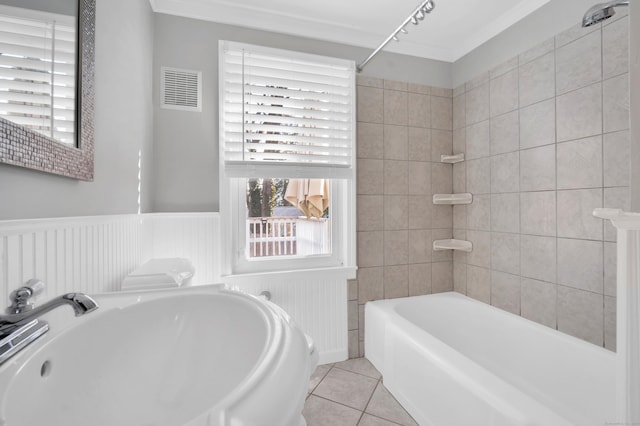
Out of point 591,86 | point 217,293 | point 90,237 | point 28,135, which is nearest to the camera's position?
point 28,135

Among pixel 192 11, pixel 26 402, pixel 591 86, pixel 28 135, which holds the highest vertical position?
pixel 192 11

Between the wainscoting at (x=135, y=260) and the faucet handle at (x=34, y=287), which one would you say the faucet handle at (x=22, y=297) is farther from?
the wainscoting at (x=135, y=260)

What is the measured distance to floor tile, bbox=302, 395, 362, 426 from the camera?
159cm

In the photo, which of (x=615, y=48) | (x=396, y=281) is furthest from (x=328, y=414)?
(x=615, y=48)

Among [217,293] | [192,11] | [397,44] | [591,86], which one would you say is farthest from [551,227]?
[192,11]

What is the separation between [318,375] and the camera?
79.7 inches

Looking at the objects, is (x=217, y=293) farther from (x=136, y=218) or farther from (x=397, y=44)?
(x=397, y=44)

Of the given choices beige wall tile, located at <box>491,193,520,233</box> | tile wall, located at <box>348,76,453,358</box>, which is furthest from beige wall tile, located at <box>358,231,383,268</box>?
beige wall tile, located at <box>491,193,520,233</box>

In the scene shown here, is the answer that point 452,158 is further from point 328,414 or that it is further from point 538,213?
point 328,414

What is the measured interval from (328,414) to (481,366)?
86 cm

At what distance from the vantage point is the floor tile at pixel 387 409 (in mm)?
1612

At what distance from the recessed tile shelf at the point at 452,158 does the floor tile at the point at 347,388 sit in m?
1.72

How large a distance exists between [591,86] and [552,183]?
1.74ft

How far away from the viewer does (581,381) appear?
151 centimetres
